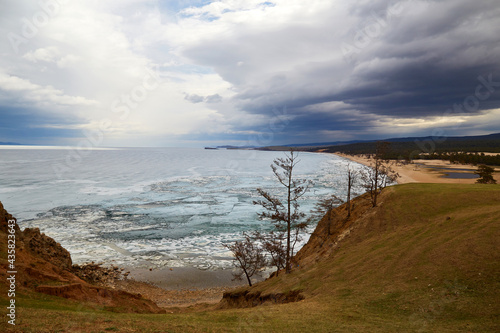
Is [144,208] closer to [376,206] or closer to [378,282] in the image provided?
[376,206]

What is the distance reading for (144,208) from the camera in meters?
67.6

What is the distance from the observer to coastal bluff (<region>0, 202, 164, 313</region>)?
1611 cm

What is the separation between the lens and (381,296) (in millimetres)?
15109

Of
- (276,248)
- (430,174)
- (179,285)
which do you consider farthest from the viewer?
(430,174)

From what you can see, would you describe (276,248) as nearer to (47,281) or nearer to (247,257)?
(247,257)

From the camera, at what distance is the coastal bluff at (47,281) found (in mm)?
16109

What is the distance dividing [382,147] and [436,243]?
18.2 meters

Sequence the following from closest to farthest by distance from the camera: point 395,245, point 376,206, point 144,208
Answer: point 395,245 < point 376,206 < point 144,208

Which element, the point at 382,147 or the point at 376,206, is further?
the point at 382,147

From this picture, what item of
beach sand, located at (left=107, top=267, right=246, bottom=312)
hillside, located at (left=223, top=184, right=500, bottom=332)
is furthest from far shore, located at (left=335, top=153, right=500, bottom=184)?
beach sand, located at (left=107, top=267, right=246, bottom=312)

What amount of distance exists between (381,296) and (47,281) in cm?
2021

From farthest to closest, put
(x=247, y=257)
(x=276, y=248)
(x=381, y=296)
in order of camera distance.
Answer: (x=247, y=257)
(x=276, y=248)
(x=381, y=296)

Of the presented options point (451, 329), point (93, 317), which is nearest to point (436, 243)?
point (451, 329)

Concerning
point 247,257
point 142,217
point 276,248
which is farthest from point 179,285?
point 142,217
